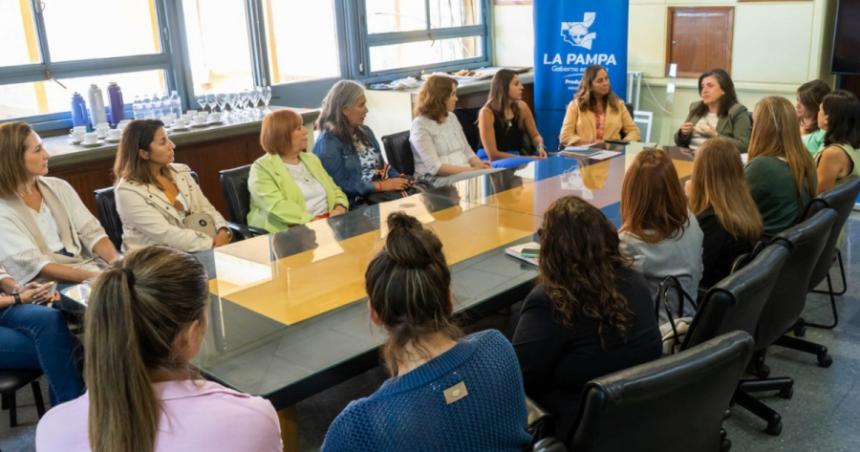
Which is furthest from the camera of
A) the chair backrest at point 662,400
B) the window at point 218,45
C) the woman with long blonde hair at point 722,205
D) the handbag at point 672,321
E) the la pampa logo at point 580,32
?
the la pampa logo at point 580,32

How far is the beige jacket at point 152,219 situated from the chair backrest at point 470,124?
236cm

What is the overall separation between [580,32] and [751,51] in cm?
131

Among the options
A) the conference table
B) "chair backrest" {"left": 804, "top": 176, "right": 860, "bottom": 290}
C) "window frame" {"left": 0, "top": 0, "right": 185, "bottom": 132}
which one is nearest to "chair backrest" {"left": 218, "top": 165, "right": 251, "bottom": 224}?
the conference table

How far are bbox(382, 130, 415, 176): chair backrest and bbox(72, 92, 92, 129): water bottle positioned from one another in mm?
1920

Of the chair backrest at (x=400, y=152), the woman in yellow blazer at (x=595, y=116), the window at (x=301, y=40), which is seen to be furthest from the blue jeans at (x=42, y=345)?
the window at (x=301, y=40)

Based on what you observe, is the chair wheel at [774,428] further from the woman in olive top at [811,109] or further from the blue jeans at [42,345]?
the blue jeans at [42,345]

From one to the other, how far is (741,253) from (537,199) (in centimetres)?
94

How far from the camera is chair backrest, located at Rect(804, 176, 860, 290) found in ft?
Result: 10.1

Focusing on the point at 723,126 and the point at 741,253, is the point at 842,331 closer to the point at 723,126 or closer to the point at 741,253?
the point at 741,253

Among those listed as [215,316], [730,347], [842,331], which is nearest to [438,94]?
[842,331]

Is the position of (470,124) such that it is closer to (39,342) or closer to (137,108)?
(137,108)

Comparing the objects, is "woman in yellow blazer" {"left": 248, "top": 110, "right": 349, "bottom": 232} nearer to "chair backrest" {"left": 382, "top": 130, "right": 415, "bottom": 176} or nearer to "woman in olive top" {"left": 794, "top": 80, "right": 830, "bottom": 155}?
"chair backrest" {"left": 382, "top": 130, "right": 415, "bottom": 176}

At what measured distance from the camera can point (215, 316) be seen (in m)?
2.36

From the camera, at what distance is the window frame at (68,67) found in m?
5.02
